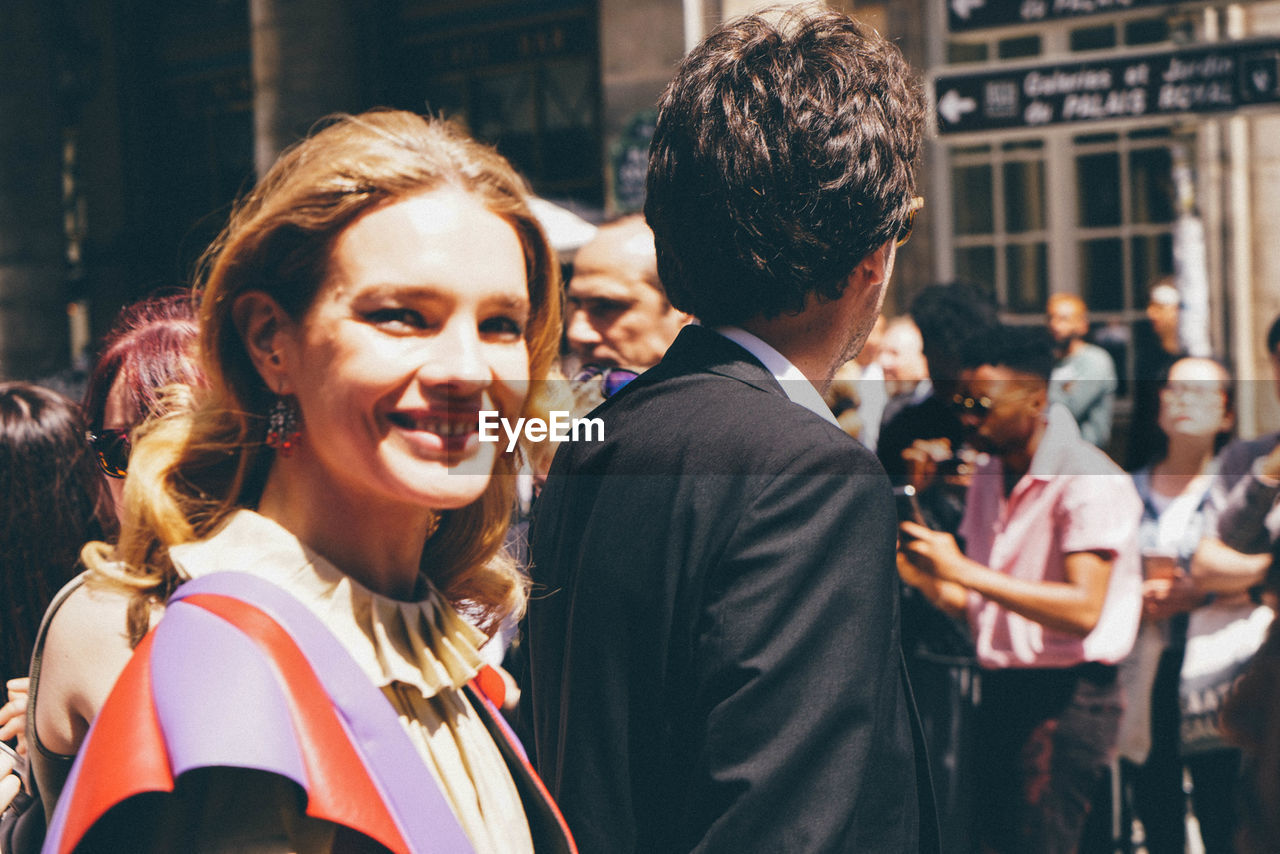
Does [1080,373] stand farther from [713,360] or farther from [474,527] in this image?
[474,527]

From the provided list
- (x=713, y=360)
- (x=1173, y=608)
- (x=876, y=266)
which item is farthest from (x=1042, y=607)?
(x=713, y=360)

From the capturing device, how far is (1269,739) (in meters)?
3.08

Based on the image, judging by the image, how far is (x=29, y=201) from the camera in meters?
9.61

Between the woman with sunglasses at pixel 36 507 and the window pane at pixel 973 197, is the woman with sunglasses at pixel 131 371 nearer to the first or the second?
the woman with sunglasses at pixel 36 507

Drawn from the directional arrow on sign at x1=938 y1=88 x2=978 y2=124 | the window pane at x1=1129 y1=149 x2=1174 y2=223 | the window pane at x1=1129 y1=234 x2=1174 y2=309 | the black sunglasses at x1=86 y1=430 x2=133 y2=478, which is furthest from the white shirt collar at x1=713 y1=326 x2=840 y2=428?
the window pane at x1=1129 y1=149 x2=1174 y2=223

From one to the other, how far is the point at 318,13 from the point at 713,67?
7.74 meters

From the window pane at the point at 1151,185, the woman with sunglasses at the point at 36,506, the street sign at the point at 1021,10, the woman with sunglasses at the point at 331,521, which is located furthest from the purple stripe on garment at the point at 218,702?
the window pane at the point at 1151,185

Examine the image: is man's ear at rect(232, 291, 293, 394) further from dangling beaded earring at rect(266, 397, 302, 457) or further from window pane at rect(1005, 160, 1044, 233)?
window pane at rect(1005, 160, 1044, 233)

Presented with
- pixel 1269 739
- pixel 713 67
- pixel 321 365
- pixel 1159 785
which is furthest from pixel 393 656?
pixel 1159 785

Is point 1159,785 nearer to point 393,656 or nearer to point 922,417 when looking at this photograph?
point 922,417

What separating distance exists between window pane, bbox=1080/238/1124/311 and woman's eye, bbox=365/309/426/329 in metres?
8.75

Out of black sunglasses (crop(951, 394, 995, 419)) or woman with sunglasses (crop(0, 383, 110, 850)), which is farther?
black sunglasses (crop(951, 394, 995, 419))

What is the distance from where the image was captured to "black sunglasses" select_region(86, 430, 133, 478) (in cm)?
210

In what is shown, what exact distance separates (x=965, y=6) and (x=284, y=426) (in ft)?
14.2
